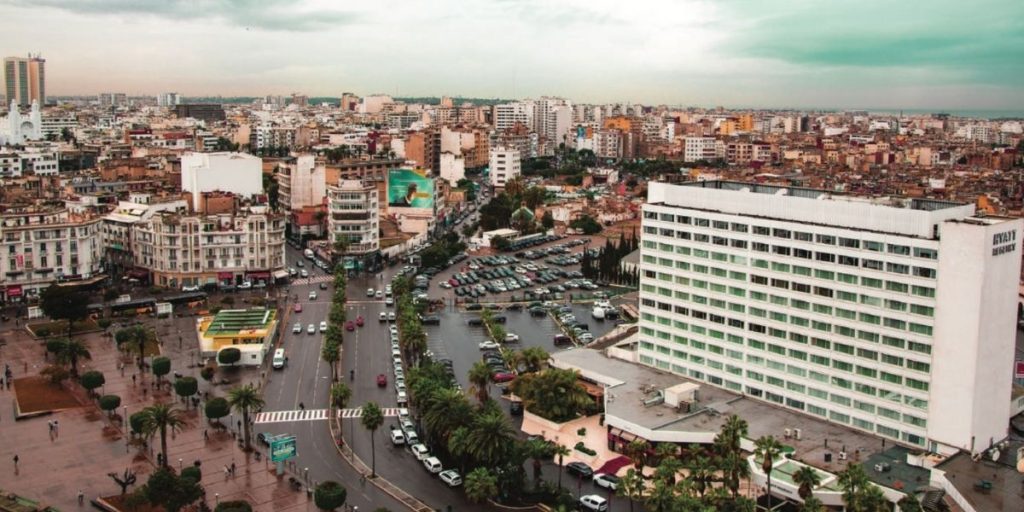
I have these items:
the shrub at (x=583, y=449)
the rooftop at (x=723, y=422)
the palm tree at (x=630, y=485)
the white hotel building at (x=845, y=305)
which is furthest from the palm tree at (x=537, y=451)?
the white hotel building at (x=845, y=305)

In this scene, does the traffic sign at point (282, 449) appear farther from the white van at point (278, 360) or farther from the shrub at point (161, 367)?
the white van at point (278, 360)

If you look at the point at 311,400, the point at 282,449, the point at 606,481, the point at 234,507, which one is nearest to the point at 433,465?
the point at 282,449

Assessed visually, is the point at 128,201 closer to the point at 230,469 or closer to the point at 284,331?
the point at 284,331

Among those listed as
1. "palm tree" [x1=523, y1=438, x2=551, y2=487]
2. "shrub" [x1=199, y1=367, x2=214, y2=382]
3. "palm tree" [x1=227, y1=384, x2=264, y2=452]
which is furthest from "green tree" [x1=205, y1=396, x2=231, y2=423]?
"palm tree" [x1=523, y1=438, x2=551, y2=487]

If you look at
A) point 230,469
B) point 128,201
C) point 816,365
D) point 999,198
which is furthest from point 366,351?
point 999,198

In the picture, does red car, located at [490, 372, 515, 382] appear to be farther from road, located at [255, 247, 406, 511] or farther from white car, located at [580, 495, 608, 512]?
white car, located at [580, 495, 608, 512]
